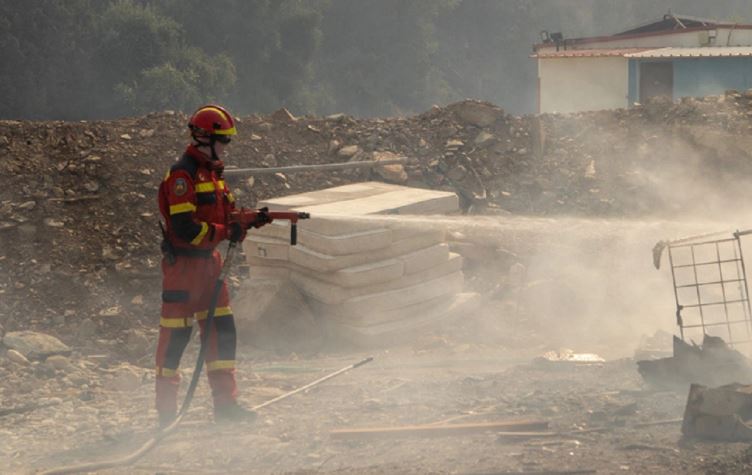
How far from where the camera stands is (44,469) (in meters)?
6.58

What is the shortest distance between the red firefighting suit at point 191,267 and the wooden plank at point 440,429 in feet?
3.46

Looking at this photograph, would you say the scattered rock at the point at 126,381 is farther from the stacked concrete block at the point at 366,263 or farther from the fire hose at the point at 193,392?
the stacked concrete block at the point at 366,263

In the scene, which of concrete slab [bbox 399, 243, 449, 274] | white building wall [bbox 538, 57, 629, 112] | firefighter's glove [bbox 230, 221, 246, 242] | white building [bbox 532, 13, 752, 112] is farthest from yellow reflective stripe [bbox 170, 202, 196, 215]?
white building wall [bbox 538, 57, 629, 112]

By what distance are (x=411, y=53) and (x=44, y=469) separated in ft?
160

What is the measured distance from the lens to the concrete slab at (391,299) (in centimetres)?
949

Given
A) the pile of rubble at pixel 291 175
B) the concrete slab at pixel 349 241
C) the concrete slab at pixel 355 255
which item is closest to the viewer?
the concrete slab at pixel 349 241

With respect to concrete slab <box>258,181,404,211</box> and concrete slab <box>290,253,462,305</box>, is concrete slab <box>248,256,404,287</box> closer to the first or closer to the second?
concrete slab <box>290,253,462,305</box>

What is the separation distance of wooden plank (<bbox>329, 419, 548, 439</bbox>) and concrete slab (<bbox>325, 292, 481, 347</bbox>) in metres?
2.80

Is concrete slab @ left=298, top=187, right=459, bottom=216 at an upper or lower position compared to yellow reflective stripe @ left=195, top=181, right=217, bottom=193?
upper

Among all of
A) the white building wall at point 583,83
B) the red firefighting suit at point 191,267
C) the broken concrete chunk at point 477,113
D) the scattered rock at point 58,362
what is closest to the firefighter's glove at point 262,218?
the red firefighting suit at point 191,267

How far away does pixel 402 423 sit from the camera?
23.1 feet

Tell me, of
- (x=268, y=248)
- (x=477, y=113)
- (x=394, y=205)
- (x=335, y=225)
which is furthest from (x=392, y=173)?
(x=335, y=225)

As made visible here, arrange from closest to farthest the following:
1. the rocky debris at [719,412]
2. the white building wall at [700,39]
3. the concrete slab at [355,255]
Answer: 1. the rocky debris at [719,412]
2. the concrete slab at [355,255]
3. the white building wall at [700,39]

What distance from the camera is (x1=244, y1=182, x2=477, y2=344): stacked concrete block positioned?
9.39 meters
